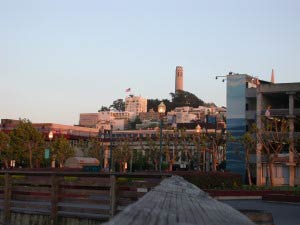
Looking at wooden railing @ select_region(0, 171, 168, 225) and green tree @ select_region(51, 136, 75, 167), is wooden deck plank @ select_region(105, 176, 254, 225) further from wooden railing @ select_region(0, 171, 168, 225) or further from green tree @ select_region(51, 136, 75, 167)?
green tree @ select_region(51, 136, 75, 167)

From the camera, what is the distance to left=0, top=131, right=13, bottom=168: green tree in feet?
257

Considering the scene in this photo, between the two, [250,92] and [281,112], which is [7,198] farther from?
[250,92]

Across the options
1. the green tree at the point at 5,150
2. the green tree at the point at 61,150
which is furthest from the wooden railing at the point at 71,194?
the green tree at the point at 61,150

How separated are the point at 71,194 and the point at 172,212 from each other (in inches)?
302

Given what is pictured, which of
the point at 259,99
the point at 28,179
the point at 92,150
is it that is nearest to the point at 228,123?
the point at 259,99

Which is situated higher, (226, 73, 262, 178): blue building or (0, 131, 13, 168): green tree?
(226, 73, 262, 178): blue building

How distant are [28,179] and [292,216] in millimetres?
14946

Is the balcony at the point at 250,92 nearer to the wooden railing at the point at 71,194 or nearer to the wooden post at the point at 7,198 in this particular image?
the wooden railing at the point at 71,194

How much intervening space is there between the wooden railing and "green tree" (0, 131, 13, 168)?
67308 mm

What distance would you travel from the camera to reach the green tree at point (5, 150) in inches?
3083

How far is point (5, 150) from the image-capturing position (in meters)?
79.0

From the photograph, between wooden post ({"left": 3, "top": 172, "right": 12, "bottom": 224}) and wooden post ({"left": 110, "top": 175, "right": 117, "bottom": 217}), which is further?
wooden post ({"left": 3, "top": 172, "right": 12, "bottom": 224})

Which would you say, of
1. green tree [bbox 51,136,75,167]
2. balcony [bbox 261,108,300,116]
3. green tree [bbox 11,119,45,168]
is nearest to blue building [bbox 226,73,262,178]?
balcony [bbox 261,108,300,116]

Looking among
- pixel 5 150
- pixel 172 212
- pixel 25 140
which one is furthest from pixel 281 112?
pixel 172 212
